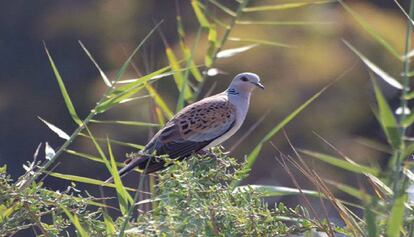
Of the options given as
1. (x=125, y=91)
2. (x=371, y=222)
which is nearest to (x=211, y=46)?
(x=125, y=91)

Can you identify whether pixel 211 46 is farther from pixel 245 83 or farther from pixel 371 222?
pixel 245 83

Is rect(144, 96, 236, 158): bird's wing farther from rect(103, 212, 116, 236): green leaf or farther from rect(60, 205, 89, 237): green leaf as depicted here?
rect(60, 205, 89, 237): green leaf

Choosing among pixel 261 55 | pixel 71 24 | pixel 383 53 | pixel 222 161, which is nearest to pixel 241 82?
pixel 222 161

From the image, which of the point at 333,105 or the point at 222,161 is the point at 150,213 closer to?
the point at 222,161

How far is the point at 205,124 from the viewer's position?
4453mm

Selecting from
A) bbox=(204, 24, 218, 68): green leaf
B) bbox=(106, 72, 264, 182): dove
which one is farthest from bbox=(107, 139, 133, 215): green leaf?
bbox=(106, 72, 264, 182): dove

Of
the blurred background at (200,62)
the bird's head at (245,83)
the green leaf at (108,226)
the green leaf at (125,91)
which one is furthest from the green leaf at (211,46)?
the blurred background at (200,62)

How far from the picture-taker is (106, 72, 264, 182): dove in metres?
4.25

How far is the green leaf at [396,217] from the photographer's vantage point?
2.24 m

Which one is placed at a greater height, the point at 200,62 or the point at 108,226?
the point at 108,226

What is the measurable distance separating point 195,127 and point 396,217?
2201mm

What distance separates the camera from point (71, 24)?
1130cm

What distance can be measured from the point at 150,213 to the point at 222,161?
1.44 feet

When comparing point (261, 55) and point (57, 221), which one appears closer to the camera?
point (57, 221)
